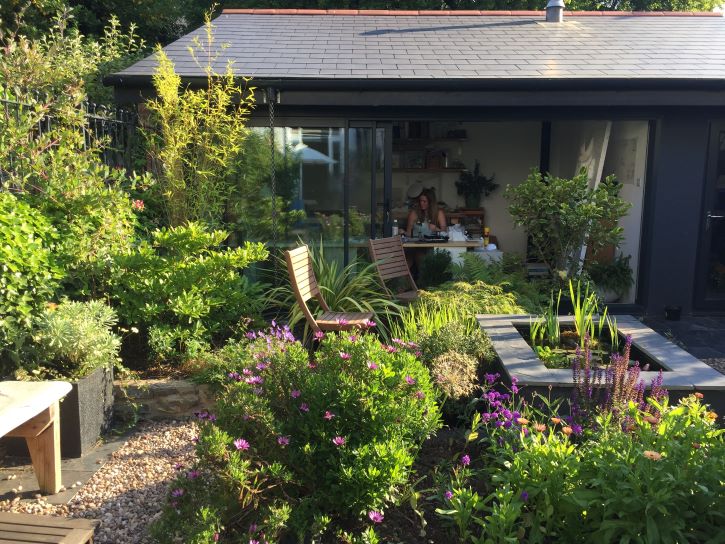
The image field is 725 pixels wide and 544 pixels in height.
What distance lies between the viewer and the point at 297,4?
14.1 m

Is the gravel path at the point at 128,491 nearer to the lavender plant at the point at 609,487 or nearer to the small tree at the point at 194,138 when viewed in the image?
the lavender plant at the point at 609,487

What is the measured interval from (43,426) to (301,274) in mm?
2366

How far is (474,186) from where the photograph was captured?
985 cm

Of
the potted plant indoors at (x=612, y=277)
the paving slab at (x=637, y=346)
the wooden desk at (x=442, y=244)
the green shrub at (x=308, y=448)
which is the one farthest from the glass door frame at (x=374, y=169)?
the green shrub at (x=308, y=448)

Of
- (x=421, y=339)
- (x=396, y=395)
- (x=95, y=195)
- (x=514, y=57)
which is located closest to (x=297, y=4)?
(x=514, y=57)

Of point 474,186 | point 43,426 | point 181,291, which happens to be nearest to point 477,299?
point 181,291

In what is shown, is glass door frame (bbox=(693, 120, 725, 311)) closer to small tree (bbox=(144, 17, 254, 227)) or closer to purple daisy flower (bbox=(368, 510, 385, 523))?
small tree (bbox=(144, 17, 254, 227))

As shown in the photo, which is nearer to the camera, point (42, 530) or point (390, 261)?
point (42, 530)

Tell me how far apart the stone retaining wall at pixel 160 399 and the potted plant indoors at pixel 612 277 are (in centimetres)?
461

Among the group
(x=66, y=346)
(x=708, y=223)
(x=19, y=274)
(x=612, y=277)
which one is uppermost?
(x=19, y=274)

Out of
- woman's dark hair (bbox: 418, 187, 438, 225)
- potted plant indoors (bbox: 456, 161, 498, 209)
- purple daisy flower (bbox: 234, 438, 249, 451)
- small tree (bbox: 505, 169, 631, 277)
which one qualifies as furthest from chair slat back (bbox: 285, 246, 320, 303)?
potted plant indoors (bbox: 456, 161, 498, 209)

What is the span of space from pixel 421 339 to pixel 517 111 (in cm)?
377

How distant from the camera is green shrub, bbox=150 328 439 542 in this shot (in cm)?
215

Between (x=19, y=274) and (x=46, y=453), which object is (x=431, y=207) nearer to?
(x=19, y=274)
